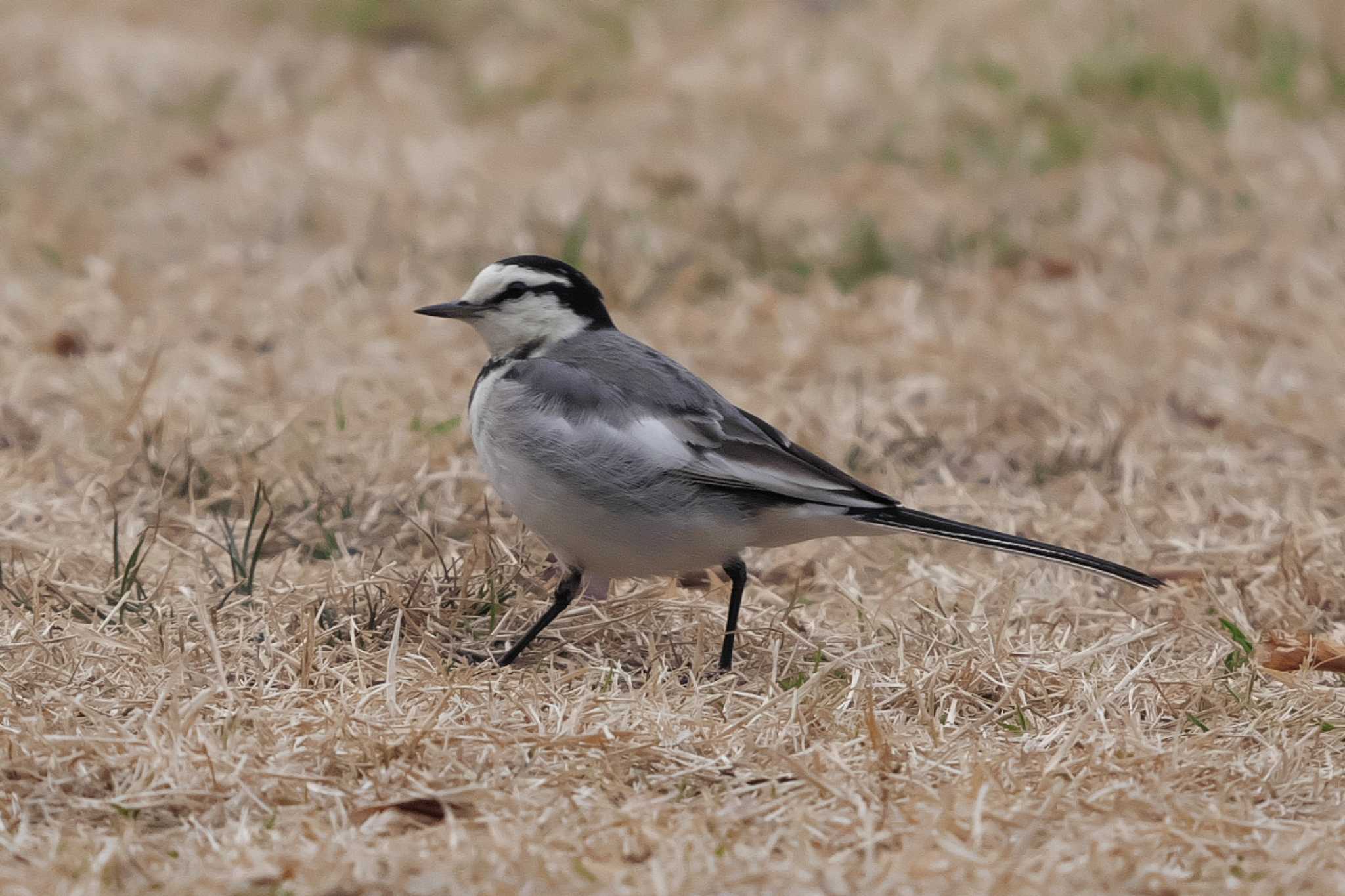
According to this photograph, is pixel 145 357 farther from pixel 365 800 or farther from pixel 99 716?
pixel 365 800

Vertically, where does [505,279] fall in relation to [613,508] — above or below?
above

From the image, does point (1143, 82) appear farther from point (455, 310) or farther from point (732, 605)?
point (732, 605)

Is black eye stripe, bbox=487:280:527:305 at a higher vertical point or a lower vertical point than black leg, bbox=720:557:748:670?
higher

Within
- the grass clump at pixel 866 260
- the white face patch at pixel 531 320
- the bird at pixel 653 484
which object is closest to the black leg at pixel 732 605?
the bird at pixel 653 484

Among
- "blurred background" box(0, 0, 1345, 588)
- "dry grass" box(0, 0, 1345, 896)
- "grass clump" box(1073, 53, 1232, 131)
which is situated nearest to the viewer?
"dry grass" box(0, 0, 1345, 896)

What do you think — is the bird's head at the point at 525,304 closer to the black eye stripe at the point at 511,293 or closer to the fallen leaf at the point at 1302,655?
the black eye stripe at the point at 511,293

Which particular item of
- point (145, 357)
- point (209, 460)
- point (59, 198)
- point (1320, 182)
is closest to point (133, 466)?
point (209, 460)

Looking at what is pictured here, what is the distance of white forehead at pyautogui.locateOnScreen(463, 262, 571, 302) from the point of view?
434 cm

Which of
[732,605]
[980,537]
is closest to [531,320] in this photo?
[732,605]

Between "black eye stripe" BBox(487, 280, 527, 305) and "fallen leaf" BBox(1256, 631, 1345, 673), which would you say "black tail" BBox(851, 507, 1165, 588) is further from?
"black eye stripe" BBox(487, 280, 527, 305)

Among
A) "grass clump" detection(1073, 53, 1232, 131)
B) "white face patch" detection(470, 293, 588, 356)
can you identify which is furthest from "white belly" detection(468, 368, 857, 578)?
"grass clump" detection(1073, 53, 1232, 131)

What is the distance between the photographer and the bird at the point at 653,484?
3861 mm

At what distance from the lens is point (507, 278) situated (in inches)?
171

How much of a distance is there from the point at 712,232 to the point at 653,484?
4275mm
